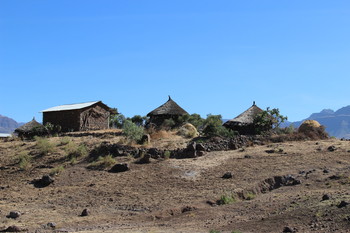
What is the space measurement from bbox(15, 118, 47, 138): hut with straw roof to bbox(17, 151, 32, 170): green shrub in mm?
10969

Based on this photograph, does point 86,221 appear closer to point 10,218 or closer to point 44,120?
point 10,218

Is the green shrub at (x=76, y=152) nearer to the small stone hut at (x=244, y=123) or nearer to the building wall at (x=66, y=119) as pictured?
the small stone hut at (x=244, y=123)

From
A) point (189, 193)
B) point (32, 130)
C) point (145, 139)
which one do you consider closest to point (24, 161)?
point (145, 139)

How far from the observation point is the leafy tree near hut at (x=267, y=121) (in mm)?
27922

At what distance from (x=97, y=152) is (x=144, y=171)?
3.66 m

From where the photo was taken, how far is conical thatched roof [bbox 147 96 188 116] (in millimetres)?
33812

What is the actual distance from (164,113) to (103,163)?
538 inches

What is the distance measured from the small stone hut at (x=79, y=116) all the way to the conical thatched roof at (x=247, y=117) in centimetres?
1083

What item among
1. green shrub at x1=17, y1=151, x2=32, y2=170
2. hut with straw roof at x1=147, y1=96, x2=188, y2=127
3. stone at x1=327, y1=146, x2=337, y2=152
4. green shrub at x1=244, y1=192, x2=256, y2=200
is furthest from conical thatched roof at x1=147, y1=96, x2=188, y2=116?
green shrub at x1=244, y1=192, x2=256, y2=200

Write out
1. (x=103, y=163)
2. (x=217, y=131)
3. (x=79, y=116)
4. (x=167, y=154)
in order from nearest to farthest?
(x=103, y=163)
(x=167, y=154)
(x=217, y=131)
(x=79, y=116)

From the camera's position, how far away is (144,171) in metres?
19.2

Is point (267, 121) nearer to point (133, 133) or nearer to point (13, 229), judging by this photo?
point (133, 133)

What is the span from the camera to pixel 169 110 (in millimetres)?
34094

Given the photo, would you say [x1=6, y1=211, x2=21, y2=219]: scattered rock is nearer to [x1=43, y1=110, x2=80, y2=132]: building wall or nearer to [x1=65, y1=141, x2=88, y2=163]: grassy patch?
[x1=65, y1=141, x2=88, y2=163]: grassy patch
